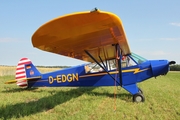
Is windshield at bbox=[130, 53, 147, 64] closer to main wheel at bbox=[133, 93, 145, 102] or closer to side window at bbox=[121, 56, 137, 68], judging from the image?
side window at bbox=[121, 56, 137, 68]

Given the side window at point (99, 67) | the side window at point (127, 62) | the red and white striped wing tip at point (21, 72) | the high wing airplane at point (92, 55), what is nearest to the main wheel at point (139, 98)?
the high wing airplane at point (92, 55)

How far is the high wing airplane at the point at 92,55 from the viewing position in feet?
11.6

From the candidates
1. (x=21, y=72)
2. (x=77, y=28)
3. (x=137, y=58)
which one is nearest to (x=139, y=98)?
(x=137, y=58)

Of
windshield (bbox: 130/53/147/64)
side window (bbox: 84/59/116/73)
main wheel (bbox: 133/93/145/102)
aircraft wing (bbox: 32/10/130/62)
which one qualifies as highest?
aircraft wing (bbox: 32/10/130/62)

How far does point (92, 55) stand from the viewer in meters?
7.00

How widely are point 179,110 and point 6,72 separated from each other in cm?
3156

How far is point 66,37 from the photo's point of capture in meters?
4.34

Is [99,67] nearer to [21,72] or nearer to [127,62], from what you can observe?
[127,62]

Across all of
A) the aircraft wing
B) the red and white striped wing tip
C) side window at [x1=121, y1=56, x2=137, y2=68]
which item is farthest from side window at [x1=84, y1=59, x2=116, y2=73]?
the red and white striped wing tip

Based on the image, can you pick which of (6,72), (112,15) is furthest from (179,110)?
(6,72)

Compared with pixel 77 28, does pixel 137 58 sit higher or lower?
lower

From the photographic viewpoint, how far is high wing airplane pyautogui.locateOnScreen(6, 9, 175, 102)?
353 cm

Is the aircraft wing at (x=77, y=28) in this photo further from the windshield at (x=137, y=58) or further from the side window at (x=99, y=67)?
the windshield at (x=137, y=58)

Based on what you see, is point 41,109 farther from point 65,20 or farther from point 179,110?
point 179,110
